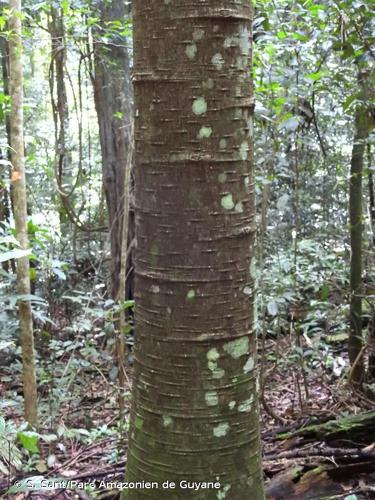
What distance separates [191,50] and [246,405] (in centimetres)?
109

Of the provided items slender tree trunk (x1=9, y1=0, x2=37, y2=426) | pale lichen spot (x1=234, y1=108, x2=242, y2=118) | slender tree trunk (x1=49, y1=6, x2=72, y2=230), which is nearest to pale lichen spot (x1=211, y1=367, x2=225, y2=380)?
pale lichen spot (x1=234, y1=108, x2=242, y2=118)

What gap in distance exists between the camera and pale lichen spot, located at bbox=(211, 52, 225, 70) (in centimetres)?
166

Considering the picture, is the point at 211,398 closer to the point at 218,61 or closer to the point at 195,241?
the point at 195,241

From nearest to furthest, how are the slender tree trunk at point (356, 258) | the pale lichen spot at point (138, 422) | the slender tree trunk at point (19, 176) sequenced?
1. the pale lichen spot at point (138, 422)
2. the slender tree trunk at point (19, 176)
3. the slender tree trunk at point (356, 258)

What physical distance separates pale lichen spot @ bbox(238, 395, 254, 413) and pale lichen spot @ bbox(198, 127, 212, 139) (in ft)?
2.70

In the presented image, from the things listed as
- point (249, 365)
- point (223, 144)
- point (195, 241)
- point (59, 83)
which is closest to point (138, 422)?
point (249, 365)

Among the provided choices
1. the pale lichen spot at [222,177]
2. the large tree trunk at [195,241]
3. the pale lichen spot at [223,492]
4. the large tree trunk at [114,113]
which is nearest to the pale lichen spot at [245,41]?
the large tree trunk at [195,241]

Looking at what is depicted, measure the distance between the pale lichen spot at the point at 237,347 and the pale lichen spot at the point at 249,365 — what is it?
35mm

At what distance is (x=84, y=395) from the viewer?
A: 5.31 meters

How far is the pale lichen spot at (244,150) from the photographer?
1738 mm

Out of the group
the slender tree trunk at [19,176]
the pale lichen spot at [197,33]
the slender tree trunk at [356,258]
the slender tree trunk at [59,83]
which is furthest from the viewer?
the slender tree trunk at [59,83]

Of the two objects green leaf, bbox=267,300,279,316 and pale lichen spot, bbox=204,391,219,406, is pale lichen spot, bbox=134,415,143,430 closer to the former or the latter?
pale lichen spot, bbox=204,391,219,406

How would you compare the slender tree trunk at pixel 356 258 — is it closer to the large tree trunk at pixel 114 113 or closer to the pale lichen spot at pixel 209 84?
the large tree trunk at pixel 114 113

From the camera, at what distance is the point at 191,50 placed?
1.65m
